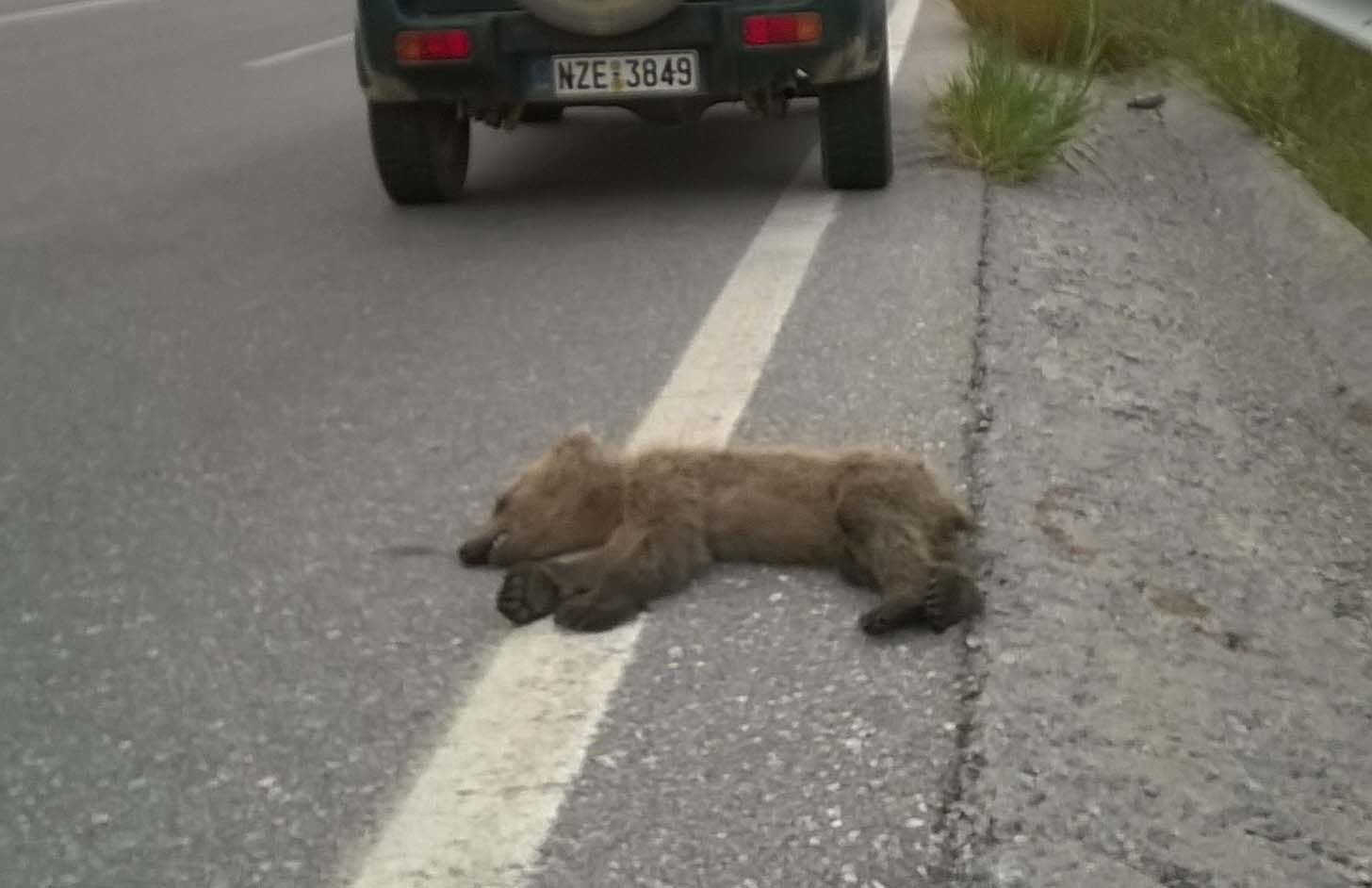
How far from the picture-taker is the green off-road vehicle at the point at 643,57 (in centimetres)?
643

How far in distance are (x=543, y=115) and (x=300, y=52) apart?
442cm

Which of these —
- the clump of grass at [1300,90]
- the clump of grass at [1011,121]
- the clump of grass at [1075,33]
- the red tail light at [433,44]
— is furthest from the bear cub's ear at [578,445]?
the clump of grass at [1075,33]

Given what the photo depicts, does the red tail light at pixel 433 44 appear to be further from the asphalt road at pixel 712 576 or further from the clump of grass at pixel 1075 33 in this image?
the clump of grass at pixel 1075 33

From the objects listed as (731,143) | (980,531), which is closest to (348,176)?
(731,143)

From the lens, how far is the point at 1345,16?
566 cm

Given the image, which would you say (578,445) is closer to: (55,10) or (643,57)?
(643,57)

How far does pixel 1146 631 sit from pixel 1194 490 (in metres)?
0.83

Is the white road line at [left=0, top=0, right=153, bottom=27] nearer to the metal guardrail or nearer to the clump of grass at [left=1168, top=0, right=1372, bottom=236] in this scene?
the clump of grass at [left=1168, top=0, right=1372, bottom=236]

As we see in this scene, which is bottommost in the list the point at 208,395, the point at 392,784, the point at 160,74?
the point at 160,74

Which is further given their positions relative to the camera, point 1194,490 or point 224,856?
point 1194,490

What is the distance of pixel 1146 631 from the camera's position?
3.19 metres

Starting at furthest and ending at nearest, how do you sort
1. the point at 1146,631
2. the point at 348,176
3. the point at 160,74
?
1. the point at 160,74
2. the point at 348,176
3. the point at 1146,631

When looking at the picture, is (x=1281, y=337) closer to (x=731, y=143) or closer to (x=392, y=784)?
(x=731, y=143)

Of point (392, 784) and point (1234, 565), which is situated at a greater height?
point (392, 784)
